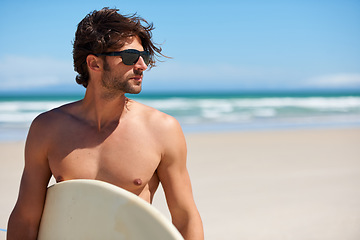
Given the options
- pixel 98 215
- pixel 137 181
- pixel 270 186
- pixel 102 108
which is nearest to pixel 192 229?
pixel 137 181

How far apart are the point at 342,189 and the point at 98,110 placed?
12.3ft

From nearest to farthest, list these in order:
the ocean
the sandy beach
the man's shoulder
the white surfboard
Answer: the white surfboard
the man's shoulder
the sandy beach
the ocean

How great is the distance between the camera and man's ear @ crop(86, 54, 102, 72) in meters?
1.81

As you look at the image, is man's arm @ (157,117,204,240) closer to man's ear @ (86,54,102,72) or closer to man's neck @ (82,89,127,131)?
man's neck @ (82,89,127,131)

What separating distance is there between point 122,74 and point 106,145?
0.33m

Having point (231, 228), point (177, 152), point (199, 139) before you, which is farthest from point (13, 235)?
point (199, 139)

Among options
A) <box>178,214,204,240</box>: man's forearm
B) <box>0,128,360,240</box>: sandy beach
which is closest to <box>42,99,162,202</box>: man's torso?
<box>178,214,204,240</box>: man's forearm

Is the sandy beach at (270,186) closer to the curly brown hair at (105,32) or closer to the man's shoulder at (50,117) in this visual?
the man's shoulder at (50,117)

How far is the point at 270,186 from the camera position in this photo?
502 centimetres

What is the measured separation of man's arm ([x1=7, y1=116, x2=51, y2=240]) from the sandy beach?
15.4 inches

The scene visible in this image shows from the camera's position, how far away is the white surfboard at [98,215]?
146 cm

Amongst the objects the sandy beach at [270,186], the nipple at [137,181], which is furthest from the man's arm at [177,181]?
the sandy beach at [270,186]

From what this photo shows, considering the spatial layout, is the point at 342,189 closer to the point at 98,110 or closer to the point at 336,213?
the point at 336,213

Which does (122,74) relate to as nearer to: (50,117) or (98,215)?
(50,117)
